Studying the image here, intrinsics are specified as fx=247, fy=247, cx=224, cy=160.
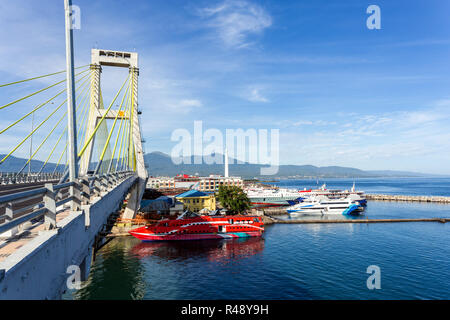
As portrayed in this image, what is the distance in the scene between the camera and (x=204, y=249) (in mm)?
34594

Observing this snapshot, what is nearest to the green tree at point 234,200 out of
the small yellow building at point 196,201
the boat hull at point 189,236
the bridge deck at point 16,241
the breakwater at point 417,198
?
the small yellow building at point 196,201

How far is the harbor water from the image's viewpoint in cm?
2109

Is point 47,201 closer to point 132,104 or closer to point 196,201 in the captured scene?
point 132,104

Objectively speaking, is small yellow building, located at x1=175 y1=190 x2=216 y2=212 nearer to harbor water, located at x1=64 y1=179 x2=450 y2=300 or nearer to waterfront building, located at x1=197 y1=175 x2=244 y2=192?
harbor water, located at x1=64 y1=179 x2=450 y2=300

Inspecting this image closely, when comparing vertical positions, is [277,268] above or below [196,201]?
below

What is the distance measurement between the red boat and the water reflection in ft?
3.56

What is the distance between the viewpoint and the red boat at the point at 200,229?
3784 cm

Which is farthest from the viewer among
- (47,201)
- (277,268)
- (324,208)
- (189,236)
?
(324,208)

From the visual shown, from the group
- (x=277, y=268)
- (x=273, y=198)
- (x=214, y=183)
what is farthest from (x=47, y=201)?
(x=214, y=183)

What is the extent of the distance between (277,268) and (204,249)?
38.5ft

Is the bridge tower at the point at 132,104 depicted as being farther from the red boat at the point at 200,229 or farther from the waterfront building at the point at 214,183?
the waterfront building at the point at 214,183
